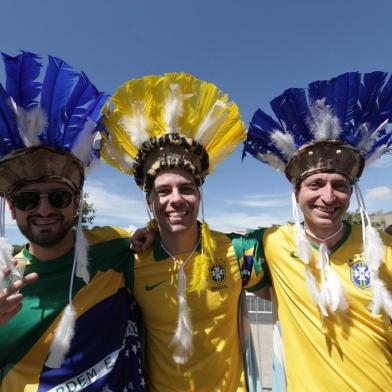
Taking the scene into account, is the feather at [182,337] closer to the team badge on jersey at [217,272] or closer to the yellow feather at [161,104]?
the team badge on jersey at [217,272]

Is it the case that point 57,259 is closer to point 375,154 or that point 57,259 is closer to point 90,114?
point 90,114

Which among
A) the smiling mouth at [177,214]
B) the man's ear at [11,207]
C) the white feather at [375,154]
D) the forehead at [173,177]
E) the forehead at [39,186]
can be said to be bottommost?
the smiling mouth at [177,214]

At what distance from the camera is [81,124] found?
2393mm

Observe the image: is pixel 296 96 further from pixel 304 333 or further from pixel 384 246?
pixel 304 333

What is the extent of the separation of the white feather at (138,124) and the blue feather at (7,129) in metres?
0.78

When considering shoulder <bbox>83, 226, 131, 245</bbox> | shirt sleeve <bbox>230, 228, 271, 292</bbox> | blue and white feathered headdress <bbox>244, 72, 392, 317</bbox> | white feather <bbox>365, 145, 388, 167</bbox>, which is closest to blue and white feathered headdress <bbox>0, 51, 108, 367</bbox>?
shoulder <bbox>83, 226, 131, 245</bbox>

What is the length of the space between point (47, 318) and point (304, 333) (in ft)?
5.46

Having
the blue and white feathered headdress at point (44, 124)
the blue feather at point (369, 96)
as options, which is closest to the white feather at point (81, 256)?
the blue and white feathered headdress at point (44, 124)

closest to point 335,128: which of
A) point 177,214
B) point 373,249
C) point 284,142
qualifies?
point 284,142

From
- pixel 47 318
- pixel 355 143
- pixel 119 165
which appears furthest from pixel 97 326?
pixel 355 143

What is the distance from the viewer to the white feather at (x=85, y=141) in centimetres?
241

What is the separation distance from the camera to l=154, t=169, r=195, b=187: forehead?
8.14ft

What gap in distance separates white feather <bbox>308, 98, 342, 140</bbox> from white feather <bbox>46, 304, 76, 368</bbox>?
2.08 meters

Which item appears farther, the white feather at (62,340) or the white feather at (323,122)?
the white feather at (323,122)
